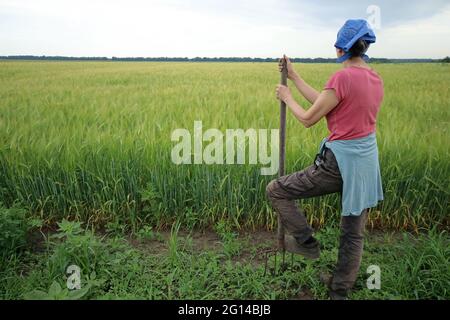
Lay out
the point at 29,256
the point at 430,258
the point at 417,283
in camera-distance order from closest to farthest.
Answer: the point at 417,283, the point at 430,258, the point at 29,256

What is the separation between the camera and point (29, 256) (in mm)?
2709

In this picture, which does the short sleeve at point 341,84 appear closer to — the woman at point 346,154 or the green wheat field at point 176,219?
the woman at point 346,154

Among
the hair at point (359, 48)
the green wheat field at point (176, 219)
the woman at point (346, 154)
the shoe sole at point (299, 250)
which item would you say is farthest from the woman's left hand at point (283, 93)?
the green wheat field at point (176, 219)

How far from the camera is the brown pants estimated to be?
6.60ft

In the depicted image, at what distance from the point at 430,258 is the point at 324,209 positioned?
83cm

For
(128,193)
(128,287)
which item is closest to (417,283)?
(128,287)

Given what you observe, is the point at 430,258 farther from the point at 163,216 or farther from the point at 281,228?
the point at 163,216

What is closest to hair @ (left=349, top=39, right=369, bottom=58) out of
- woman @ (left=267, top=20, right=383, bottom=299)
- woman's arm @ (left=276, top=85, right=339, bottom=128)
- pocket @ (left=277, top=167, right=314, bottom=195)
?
woman @ (left=267, top=20, right=383, bottom=299)

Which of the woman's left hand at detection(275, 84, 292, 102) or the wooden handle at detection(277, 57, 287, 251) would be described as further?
the wooden handle at detection(277, 57, 287, 251)

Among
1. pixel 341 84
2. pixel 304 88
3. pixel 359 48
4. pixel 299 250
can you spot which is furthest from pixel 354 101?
pixel 299 250

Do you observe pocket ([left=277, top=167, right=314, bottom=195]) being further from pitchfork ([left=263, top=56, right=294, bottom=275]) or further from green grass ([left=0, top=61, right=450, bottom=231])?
green grass ([left=0, top=61, right=450, bottom=231])

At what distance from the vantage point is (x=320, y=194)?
6.91ft

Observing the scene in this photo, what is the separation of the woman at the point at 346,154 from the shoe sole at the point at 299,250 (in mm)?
25

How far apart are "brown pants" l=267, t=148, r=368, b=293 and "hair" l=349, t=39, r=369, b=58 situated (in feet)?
1.68
